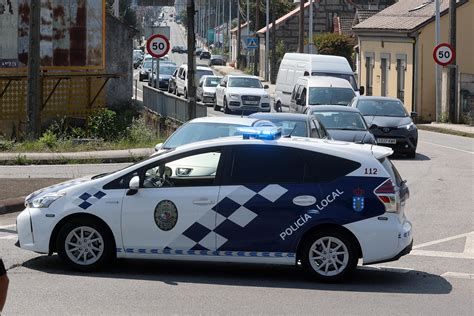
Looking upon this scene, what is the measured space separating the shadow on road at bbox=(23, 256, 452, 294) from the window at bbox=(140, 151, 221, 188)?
3.17ft

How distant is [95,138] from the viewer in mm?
28734

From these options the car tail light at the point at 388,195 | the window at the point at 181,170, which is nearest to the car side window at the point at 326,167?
the car tail light at the point at 388,195

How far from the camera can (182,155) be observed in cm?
1081

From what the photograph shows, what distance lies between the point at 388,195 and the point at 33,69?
16891 mm

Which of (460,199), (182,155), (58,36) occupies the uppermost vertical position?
(58,36)

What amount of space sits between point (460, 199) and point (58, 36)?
2039cm

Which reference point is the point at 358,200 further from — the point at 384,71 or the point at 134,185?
the point at 384,71

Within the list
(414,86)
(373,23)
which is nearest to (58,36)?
(414,86)

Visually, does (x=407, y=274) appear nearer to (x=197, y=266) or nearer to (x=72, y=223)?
(x=197, y=266)

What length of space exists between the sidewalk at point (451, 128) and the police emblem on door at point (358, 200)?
27532 mm

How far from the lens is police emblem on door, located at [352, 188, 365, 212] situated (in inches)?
416

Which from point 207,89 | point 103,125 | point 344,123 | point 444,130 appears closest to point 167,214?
point 344,123

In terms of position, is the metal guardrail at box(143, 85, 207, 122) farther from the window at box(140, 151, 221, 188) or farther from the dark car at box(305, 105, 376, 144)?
the window at box(140, 151, 221, 188)

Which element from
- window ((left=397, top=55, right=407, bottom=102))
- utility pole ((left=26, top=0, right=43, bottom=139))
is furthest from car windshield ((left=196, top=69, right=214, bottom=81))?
utility pole ((left=26, top=0, right=43, bottom=139))
